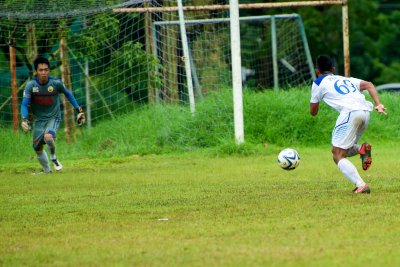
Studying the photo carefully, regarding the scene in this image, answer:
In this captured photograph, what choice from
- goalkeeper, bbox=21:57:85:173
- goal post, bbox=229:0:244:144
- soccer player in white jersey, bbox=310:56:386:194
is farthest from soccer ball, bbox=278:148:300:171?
goal post, bbox=229:0:244:144

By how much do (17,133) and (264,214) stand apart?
434 inches

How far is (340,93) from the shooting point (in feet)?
41.8

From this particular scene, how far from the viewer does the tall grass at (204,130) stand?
67.8ft

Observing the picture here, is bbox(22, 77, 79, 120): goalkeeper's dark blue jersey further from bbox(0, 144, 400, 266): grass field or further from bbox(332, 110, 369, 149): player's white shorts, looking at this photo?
bbox(332, 110, 369, 149): player's white shorts

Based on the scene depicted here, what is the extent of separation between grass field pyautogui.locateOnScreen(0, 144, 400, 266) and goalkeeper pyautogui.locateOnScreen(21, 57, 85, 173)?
1.69 ft

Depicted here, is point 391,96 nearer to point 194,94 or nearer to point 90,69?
point 194,94

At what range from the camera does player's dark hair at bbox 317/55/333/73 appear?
12.8 m

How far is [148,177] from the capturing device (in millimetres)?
16062

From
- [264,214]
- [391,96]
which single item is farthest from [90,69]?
[264,214]

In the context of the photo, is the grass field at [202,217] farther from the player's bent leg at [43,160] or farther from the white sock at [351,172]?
the player's bent leg at [43,160]

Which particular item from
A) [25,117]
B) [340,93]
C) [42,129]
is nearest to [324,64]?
[340,93]

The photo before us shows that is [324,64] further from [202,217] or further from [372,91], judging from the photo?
[202,217]

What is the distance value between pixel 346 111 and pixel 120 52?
998 cm

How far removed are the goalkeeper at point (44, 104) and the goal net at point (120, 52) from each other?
2334 millimetres
